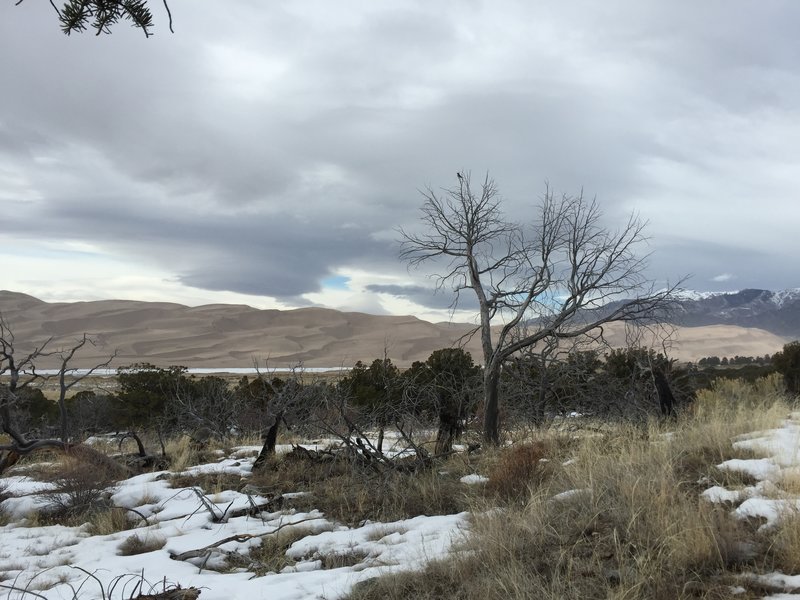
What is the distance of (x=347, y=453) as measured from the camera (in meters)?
9.00

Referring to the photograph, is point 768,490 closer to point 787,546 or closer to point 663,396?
point 787,546

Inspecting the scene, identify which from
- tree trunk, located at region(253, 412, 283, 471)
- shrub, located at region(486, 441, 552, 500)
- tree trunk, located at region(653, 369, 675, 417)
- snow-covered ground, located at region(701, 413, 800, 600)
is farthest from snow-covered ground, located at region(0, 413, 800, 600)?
tree trunk, located at region(653, 369, 675, 417)

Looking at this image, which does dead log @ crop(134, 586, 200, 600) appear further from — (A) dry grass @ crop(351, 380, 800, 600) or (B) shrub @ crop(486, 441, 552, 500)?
(B) shrub @ crop(486, 441, 552, 500)

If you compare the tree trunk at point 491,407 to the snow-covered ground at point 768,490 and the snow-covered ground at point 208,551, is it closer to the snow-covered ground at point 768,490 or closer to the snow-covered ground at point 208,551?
the snow-covered ground at point 208,551

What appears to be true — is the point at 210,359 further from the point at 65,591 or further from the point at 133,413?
the point at 65,591

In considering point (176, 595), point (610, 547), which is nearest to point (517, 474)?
point (610, 547)

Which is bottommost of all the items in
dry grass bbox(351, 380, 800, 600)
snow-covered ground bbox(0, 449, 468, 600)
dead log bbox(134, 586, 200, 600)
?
snow-covered ground bbox(0, 449, 468, 600)

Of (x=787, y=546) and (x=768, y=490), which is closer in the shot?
(x=787, y=546)

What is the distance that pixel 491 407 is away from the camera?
400 inches

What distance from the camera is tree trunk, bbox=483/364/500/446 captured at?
994 cm

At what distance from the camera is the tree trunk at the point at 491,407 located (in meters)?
9.94

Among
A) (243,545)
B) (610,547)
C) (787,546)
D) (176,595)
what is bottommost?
(243,545)

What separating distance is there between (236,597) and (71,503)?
511cm

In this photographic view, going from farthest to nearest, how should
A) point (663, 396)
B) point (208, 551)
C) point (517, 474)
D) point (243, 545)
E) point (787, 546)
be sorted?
point (663, 396) → point (517, 474) → point (243, 545) → point (208, 551) → point (787, 546)
